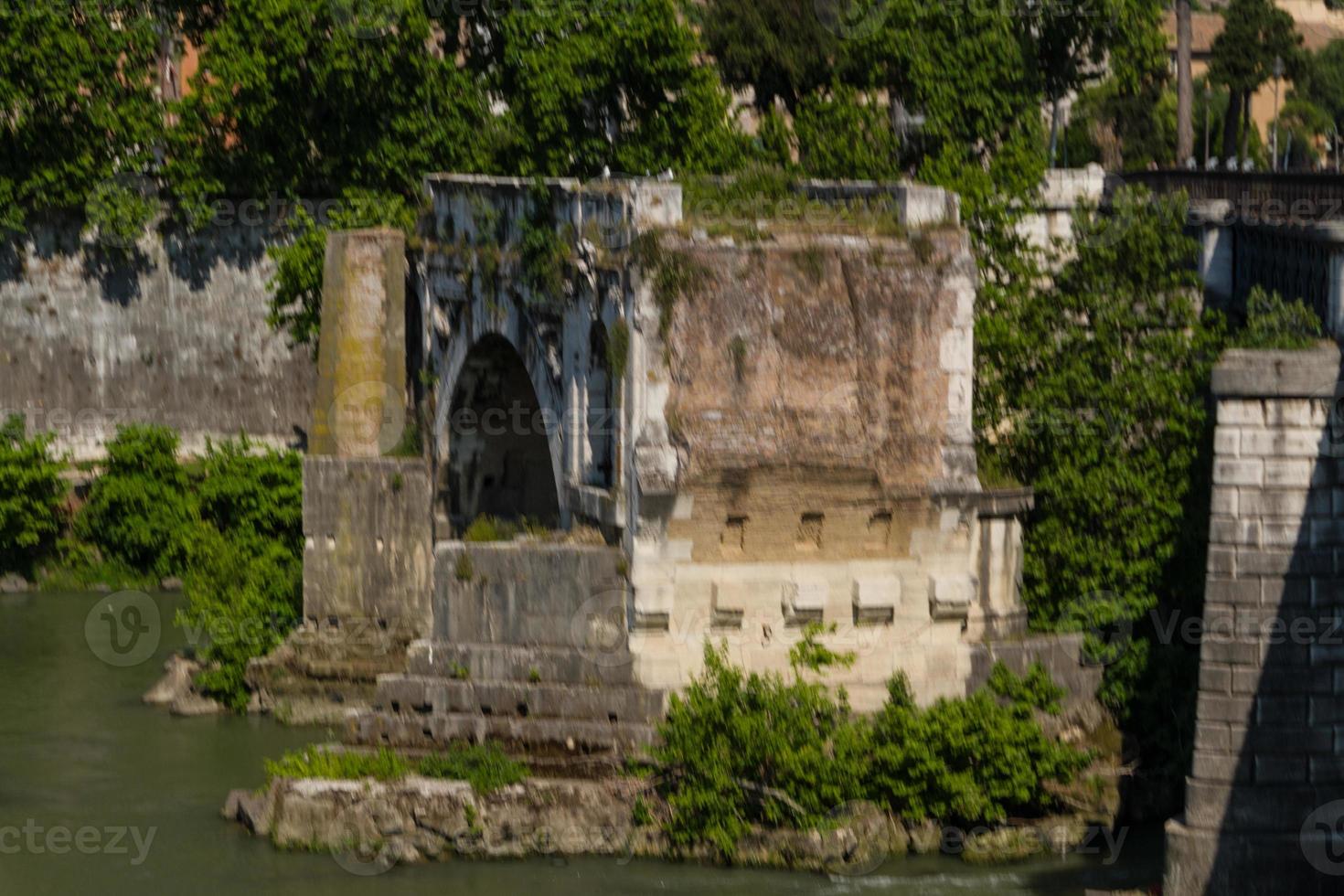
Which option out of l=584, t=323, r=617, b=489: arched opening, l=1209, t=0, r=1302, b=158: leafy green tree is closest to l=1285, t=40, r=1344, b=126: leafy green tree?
l=1209, t=0, r=1302, b=158: leafy green tree

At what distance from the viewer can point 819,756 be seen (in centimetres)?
2720

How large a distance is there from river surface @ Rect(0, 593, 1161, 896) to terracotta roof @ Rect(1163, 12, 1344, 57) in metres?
55.7

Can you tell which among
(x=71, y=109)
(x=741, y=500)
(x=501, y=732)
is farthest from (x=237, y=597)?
(x=71, y=109)

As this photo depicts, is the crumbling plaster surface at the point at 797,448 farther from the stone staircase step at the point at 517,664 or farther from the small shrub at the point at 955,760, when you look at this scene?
the small shrub at the point at 955,760

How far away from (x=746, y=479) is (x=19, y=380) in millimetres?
22206

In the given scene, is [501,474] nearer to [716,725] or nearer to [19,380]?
[716,725]

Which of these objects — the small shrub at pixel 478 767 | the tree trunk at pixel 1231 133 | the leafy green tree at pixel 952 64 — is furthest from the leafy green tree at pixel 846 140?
the tree trunk at pixel 1231 133

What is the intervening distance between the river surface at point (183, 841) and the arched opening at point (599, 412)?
13.1 ft

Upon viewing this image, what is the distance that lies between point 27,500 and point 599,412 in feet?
50.2

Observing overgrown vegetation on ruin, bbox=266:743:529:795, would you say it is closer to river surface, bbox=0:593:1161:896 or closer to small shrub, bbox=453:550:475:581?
river surface, bbox=0:593:1161:896

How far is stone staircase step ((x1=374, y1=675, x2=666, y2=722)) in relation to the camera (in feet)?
92.3

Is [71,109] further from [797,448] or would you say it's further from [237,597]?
[797,448]

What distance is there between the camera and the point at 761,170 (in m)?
30.7

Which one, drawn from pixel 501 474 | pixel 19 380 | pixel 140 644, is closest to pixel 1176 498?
pixel 501 474
